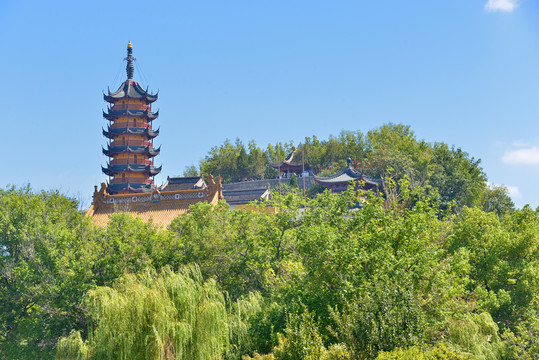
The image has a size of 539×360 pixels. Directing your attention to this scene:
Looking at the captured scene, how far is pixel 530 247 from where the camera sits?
2123 cm

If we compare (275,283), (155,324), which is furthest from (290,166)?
(155,324)

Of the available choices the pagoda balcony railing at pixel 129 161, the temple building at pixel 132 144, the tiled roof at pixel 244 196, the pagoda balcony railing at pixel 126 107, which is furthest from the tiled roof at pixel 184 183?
the pagoda balcony railing at pixel 126 107

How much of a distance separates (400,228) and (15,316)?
15.0 m

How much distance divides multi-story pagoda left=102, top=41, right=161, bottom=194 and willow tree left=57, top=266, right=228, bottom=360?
1086 inches

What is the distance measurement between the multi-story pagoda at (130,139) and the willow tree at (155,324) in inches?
1086

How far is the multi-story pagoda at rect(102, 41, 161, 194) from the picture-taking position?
4406cm

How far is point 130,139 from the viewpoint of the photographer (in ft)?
148

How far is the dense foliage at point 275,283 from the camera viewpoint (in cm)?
1378

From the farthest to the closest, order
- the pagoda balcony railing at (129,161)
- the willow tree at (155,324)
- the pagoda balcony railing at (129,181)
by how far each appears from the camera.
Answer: the pagoda balcony railing at (129,161), the pagoda balcony railing at (129,181), the willow tree at (155,324)

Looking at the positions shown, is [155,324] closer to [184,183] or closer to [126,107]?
[184,183]

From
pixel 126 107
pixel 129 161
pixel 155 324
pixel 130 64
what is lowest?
pixel 155 324

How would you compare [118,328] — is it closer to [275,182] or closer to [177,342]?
[177,342]

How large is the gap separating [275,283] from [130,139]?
28469 millimetres

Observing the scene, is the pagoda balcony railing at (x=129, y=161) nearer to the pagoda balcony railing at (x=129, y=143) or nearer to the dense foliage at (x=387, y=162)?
the pagoda balcony railing at (x=129, y=143)
